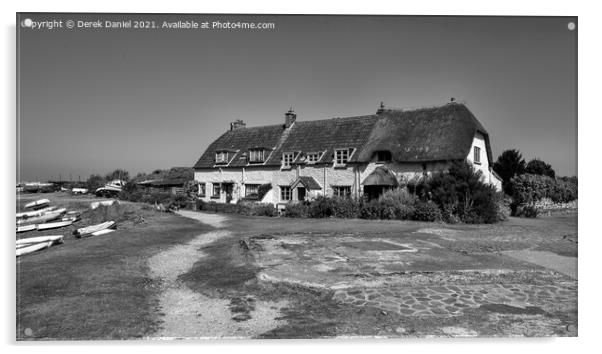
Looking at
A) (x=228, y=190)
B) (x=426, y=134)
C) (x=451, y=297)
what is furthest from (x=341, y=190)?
(x=451, y=297)

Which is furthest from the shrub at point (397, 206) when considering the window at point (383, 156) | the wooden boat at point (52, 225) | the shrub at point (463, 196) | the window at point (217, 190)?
the window at point (217, 190)

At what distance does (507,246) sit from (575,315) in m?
5.15

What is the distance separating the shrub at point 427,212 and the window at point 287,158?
1196 cm

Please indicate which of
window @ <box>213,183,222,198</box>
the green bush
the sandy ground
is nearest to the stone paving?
the sandy ground

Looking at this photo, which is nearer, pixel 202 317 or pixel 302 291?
pixel 202 317

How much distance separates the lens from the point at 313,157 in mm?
27547

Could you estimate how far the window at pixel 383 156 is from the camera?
80.0 feet

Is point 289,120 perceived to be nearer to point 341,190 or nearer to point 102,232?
point 341,190

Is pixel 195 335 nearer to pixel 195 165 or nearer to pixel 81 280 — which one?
pixel 81 280

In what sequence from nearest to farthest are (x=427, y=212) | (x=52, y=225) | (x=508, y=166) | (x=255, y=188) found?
(x=52, y=225) → (x=427, y=212) → (x=255, y=188) → (x=508, y=166)

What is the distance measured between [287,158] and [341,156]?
453 cm

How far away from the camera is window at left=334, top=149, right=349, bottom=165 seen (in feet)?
85.3

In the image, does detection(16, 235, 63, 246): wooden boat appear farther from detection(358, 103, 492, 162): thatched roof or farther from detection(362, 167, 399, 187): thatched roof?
detection(358, 103, 492, 162): thatched roof

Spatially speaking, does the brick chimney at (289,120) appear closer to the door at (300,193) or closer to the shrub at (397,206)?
the door at (300,193)
